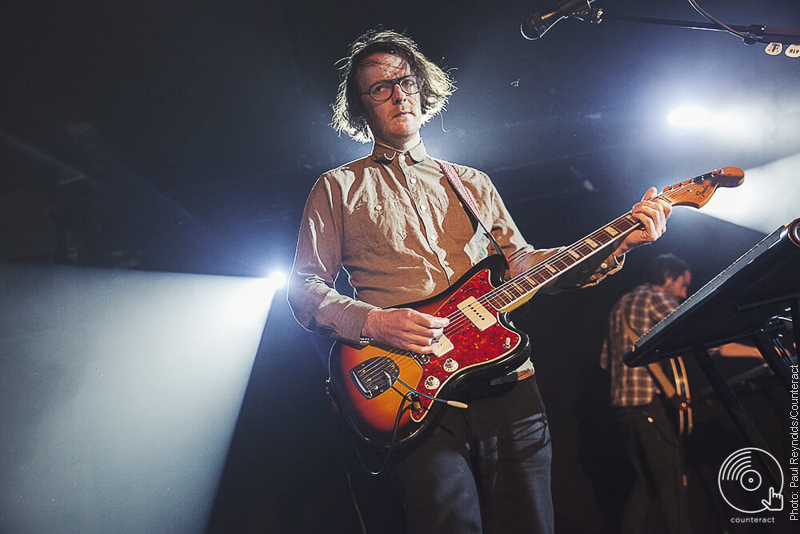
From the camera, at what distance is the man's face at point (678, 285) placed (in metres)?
3.11

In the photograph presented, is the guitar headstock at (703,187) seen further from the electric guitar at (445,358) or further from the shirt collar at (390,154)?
the shirt collar at (390,154)

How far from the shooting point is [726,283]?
127cm

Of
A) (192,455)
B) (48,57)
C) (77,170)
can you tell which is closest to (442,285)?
(192,455)

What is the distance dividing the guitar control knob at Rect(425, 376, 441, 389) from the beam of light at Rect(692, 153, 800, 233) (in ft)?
9.90

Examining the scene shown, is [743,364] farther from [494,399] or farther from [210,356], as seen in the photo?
[210,356]

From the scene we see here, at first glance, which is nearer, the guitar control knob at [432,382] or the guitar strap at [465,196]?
the guitar control knob at [432,382]

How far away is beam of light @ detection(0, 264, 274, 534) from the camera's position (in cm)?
265

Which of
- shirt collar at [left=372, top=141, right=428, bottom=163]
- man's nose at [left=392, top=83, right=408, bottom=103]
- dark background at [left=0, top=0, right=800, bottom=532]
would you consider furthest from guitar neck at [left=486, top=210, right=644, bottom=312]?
dark background at [left=0, top=0, right=800, bottom=532]

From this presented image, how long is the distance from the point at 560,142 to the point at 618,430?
1.99 metres

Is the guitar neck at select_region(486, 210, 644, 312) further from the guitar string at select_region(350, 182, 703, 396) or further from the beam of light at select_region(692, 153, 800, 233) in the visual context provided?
the beam of light at select_region(692, 153, 800, 233)

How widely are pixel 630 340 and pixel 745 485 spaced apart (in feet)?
3.74

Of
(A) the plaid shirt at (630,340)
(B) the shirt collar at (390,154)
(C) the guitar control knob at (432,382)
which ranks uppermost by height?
(B) the shirt collar at (390,154)

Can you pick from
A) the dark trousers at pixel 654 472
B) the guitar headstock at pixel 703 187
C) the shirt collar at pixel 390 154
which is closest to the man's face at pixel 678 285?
the dark trousers at pixel 654 472

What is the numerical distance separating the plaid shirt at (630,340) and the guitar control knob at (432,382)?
172 centimetres
